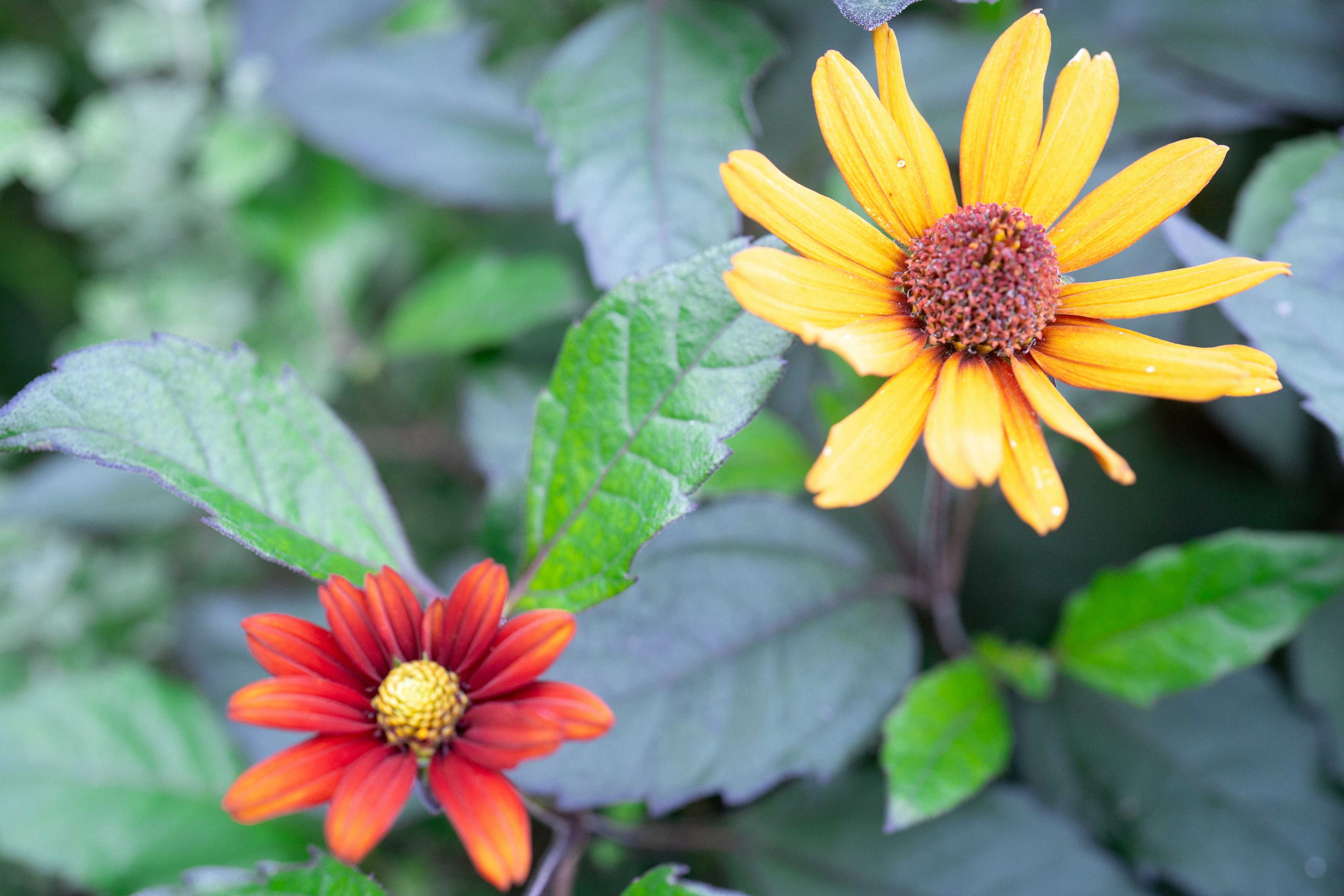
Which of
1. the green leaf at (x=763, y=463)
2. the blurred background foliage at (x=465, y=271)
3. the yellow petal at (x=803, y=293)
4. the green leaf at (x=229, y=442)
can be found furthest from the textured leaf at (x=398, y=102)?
the yellow petal at (x=803, y=293)

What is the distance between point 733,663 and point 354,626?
0.41m

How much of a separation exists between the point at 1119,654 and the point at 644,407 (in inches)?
22.4

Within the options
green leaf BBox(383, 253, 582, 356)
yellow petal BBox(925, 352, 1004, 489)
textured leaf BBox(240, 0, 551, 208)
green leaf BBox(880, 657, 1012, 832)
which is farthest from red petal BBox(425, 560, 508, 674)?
textured leaf BBox(240, 0, 551, 208)

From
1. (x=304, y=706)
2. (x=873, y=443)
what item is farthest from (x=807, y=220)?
(x=304, y=706)

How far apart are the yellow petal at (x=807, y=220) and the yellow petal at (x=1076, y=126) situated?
0.12 metres

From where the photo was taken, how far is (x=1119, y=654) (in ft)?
3.10

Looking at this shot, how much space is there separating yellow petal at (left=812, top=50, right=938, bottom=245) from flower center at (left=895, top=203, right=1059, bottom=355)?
0.02 metres

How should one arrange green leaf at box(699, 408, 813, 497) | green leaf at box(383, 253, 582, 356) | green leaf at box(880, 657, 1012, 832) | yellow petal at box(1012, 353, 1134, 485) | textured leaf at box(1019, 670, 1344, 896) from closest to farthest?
yellow petal at box(1012, 353, 1134, 485)
green leaf at box(880, 657, 1012, 832)
textured leaf at box(1019, 670, 1344, 896)
green leaf at box(699, 408, 813, 497)
green leaf at box(383, 253, 582, 356)

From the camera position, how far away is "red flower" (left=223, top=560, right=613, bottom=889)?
22.2 inches

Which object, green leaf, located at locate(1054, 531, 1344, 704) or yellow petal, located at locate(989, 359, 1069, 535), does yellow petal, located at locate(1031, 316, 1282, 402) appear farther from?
green leaf, located at locate(1054, 531, 1344, 704)

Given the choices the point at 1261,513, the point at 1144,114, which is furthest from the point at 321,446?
the point at 1261,513

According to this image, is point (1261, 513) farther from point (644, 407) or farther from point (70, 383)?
point (70, 383)

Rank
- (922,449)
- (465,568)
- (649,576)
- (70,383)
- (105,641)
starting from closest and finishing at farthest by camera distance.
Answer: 1. (70,383)
2. (649,576)
3. (465,568)
4. (922,449)
5. (105,641)

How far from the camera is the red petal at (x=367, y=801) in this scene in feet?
1.81
